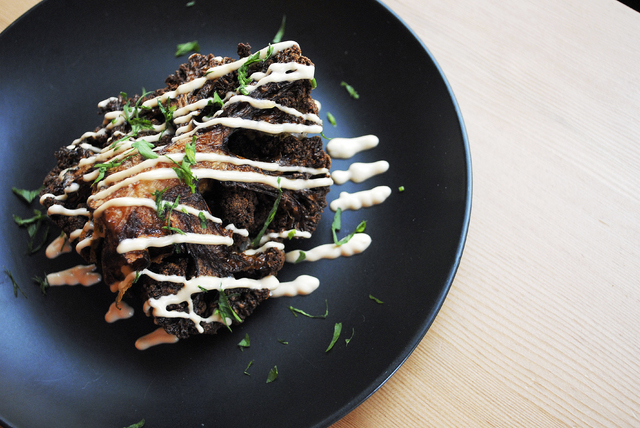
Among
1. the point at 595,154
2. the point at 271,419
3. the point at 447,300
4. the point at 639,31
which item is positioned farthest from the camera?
the point at 639,31

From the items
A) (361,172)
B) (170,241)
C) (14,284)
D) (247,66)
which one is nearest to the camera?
(170,241)

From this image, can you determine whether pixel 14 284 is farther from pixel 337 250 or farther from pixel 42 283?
pixel 337 250

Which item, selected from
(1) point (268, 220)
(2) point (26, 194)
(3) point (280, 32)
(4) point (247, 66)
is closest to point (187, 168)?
(1) point (268, 220)

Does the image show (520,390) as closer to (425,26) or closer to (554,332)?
(554,332)

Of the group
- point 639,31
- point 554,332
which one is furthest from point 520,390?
point 639,31

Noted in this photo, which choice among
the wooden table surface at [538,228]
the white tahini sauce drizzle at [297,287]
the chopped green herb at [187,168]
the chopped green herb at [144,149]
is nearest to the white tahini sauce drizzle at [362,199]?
the white tahini sauce drizzle at [297,287]

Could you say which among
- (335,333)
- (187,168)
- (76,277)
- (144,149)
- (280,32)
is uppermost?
(280,32)

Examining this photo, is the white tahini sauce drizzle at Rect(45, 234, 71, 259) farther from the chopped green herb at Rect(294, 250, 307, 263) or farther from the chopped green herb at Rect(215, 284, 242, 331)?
the chopped green herb at Rect(294, 250, 307, 263)
